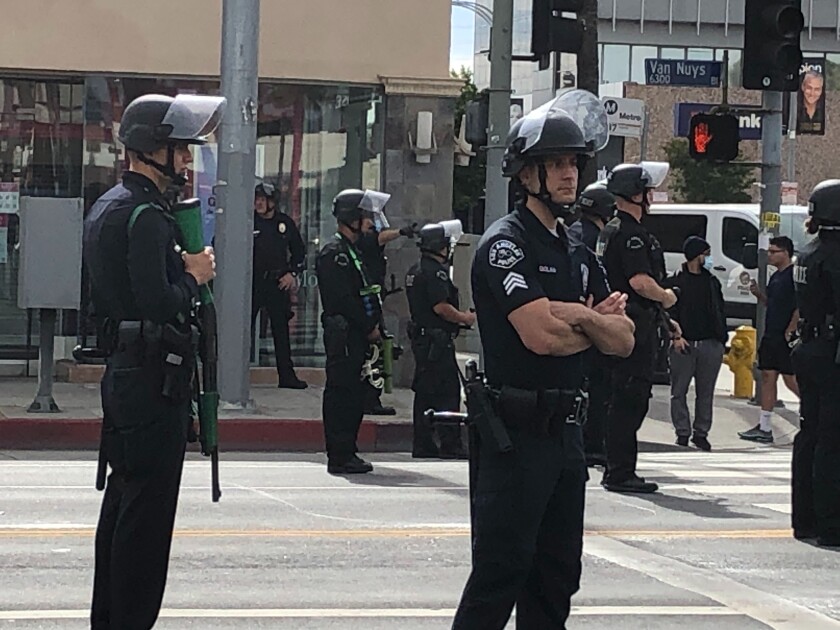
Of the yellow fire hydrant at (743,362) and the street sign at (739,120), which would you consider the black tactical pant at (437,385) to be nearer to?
the street sign at (739,120)

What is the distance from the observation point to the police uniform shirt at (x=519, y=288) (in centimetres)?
544

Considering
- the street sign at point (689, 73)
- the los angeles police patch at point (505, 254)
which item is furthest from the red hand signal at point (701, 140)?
the los angeles police patch at point (505, 254)

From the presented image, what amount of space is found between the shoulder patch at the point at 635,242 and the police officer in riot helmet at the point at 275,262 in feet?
21.4

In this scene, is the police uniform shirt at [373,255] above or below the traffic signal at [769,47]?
below

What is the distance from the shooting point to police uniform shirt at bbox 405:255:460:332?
12.4 meters

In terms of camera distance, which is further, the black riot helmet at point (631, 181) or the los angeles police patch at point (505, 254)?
the black riot helmet at point (631, 181)

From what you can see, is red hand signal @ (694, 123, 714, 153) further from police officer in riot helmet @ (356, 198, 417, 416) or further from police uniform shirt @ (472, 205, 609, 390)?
police uniform shirt @ (472, 205, 609, 390)

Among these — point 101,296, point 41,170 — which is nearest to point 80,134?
point 41,170

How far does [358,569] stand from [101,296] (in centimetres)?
276

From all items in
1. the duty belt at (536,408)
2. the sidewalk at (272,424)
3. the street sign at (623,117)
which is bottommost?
the sidewalk at (272,424)

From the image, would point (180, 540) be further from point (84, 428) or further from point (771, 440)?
point (771, 440)

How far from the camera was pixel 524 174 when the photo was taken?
5.64 m

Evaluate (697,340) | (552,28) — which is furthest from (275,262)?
(697,340)

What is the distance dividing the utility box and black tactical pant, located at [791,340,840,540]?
22.5 feet
